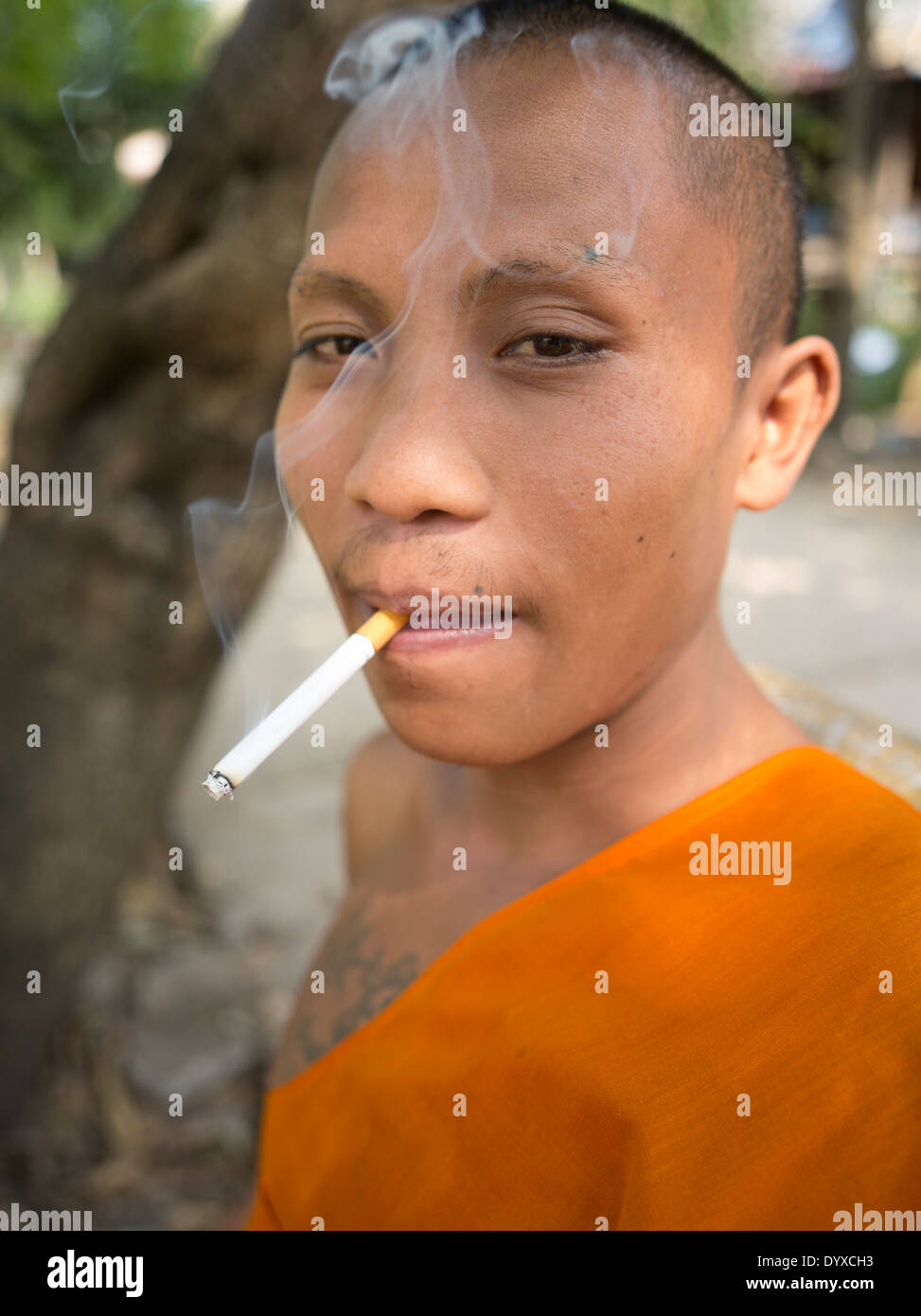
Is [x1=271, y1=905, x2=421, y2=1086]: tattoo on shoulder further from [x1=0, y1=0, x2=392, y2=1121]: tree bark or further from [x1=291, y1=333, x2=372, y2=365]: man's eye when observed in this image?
[x1=0, y1=0, x2=392, y2=1121]: tree bark

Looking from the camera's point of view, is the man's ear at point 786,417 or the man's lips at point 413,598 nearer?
the man's lips at point 413,598

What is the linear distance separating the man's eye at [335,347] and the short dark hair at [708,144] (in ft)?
1.06

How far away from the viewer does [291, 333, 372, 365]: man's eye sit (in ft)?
3.69

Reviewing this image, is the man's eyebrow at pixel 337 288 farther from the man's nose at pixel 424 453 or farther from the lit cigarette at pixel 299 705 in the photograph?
the lit cigarette at pixel 299 705

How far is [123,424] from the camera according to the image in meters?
2.42

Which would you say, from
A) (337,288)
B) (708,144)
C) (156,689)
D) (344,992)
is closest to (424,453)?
(337,288)

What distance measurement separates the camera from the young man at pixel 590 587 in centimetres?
95

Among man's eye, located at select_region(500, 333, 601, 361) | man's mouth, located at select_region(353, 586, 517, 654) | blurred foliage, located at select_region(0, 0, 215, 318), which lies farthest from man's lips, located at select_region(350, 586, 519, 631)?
blurred foliage, located at select_region(0, 0, 215, 318)

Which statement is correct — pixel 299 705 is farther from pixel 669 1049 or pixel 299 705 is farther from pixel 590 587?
pixel 669 1049

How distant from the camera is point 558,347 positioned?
1032 millimetres

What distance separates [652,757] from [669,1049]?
39 centimetres

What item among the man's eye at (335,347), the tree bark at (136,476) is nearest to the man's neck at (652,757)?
the man's eye at (335,347)

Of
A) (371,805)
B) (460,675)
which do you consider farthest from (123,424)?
(460,675)
